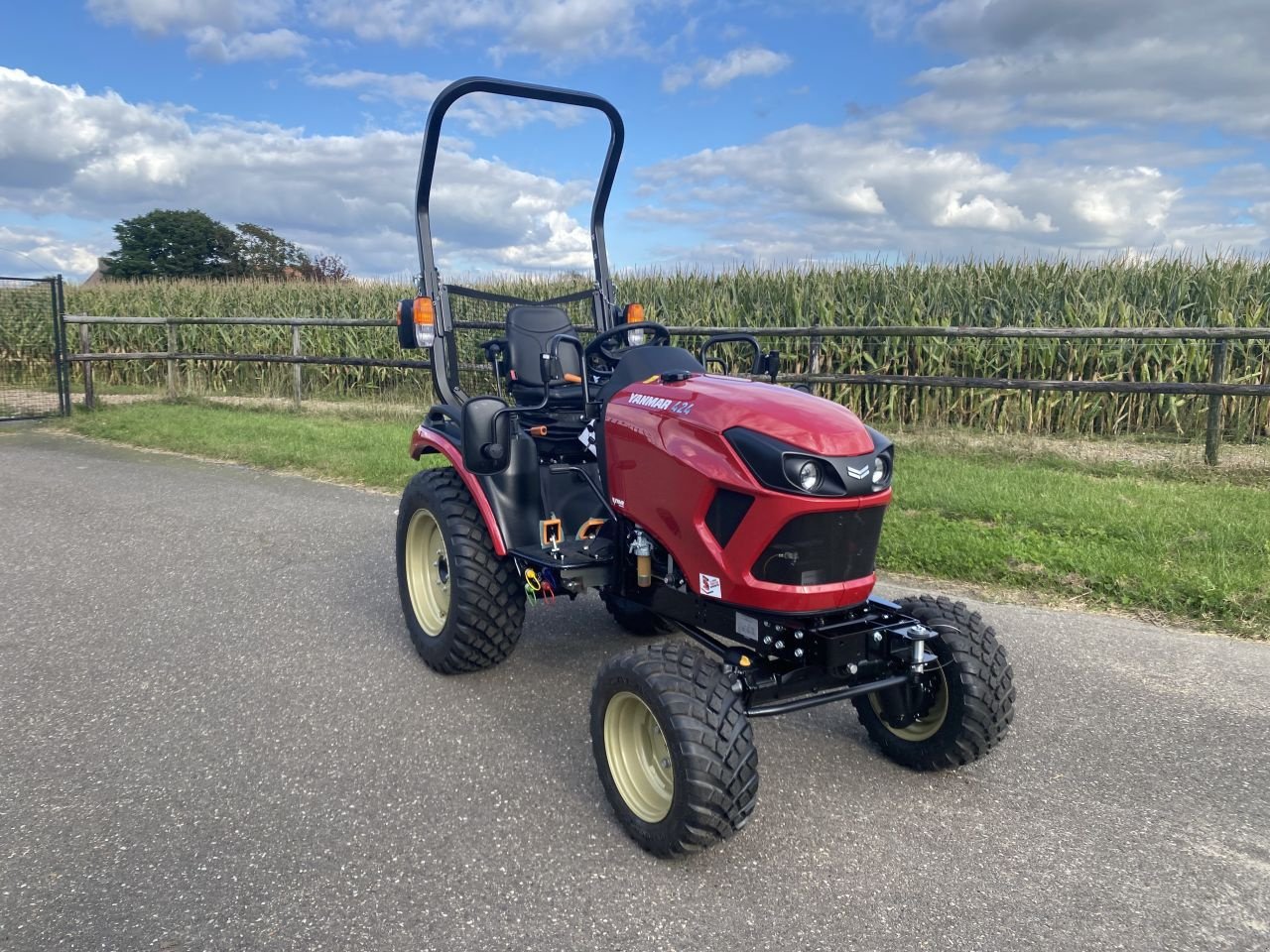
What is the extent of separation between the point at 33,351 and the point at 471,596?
1554cm

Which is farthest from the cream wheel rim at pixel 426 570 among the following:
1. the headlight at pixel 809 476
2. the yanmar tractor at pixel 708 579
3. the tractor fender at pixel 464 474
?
the headlight at pixel 809 476

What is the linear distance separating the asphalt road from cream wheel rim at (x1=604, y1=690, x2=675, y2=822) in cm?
15

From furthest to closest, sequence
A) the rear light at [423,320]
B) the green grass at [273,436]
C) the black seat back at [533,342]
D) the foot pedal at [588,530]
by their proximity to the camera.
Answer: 1. the green grass at [273,436]
2. the black seat back at [533,342]
3. the rear light at [423,320]
4. the foot pedal at [588,530]

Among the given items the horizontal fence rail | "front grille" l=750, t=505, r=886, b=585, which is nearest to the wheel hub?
"front grille" l=750, t=505, r=886, b=585

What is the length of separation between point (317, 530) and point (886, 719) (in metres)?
4.56

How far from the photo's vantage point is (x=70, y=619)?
4.84 metres

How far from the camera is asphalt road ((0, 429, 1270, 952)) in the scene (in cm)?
252

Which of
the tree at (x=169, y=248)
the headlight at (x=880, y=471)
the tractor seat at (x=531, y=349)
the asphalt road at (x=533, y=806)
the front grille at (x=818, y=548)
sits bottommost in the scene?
the asphalt road at (x=533, y=806)

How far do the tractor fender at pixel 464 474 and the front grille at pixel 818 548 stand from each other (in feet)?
4.46

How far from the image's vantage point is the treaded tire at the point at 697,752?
2.65 metres

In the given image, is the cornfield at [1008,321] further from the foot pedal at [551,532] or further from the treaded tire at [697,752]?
the treaded tire at [697,752]

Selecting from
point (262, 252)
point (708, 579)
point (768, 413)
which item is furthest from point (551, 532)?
point (262, 252)

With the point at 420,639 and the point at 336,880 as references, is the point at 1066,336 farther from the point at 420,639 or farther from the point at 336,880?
the point at 336,880

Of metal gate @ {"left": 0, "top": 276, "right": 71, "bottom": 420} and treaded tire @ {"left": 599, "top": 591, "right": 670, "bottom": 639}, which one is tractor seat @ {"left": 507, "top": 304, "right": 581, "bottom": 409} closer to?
treaded tire @ {"left": 599, "top": 591, "right": 670, "bottom": 639}
